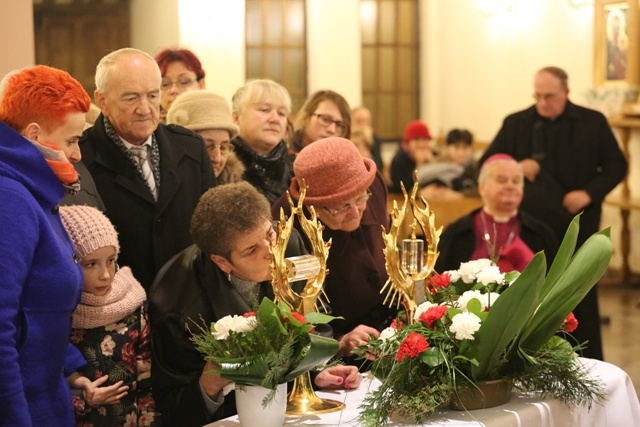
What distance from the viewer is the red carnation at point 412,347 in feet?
9.13

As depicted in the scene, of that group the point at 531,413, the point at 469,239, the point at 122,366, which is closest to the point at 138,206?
the point at 122,366

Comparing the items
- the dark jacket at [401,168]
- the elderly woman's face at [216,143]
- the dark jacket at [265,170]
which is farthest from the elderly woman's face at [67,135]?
the dark jacket at [401,168]

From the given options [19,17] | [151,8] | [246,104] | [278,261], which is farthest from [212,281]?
[151,8]

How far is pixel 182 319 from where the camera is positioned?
10.2 ft

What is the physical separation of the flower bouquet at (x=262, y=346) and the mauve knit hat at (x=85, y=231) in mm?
464

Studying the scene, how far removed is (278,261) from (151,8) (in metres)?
4.27

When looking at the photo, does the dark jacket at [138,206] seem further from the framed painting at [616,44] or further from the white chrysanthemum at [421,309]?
the framed painting at [616,44]

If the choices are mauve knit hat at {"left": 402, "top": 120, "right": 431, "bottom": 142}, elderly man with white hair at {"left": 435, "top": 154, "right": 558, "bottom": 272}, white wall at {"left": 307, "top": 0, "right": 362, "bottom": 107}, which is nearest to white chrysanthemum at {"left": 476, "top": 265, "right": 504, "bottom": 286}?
elderly man with white hair at {"left": 435, "top": 154, "right": 558, "bottom": 272}

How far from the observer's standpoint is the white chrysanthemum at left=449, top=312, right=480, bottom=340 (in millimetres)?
2834

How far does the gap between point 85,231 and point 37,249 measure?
0.30 meters

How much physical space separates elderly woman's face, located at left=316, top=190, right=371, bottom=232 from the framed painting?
6.98 metres

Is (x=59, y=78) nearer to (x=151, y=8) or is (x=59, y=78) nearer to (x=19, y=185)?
(x=19, y=185)

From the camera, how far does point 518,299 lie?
110 inches

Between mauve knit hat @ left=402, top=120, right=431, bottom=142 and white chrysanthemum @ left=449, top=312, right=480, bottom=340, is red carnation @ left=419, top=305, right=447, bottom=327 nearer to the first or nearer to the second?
white chrysanthemum @ left=449, top=312, right=480, bottom=340
